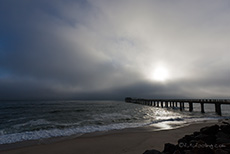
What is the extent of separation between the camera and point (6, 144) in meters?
7.73

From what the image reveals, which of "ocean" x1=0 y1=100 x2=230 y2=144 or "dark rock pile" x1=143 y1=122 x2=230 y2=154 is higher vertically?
"dark rock pile" x1=143 y1=122 x2=230 y2=154

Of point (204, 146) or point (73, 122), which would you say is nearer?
point (204, 146)

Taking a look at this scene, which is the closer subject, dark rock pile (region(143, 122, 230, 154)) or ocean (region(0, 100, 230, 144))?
dark rock pile (region(143, 122, 230, 154))

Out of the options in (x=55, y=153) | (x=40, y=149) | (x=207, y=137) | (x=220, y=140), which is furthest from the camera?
(x=40, y=149)

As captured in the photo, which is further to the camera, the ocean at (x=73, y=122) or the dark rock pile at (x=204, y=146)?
the ocean at (x=73, y=122)

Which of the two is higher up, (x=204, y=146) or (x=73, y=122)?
(x=204, y=146)

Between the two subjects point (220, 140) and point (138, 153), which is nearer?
point (220, 140)

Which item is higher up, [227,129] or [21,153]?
[227,129]

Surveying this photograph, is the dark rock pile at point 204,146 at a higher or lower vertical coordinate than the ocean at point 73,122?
higher

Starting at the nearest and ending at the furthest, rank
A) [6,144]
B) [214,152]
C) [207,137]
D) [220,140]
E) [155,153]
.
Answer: [214,152] → [155,153] → [220,140] → [207,137] → [6,144]

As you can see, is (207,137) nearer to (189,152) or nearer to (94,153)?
(189,152)

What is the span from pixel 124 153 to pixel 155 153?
83.0 inches

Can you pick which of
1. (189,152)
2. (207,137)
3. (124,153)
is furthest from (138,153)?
(207,137)

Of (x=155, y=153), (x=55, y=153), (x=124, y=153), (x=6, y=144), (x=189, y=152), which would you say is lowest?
(x=6, y=144)
